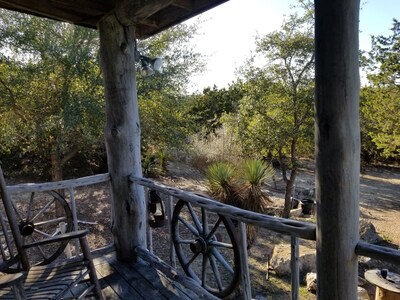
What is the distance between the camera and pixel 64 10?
244 centimetres

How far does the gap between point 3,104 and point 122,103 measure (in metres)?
3.55

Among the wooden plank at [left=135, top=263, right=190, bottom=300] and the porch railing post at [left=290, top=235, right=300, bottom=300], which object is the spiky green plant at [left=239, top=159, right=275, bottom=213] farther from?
the porch railing post at [left=290, top=235, right=300, bottom=300]

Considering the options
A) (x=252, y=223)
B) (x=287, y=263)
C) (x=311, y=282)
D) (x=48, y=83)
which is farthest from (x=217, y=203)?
(x=48, y=83)

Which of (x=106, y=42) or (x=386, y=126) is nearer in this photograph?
(x=106, y=42)

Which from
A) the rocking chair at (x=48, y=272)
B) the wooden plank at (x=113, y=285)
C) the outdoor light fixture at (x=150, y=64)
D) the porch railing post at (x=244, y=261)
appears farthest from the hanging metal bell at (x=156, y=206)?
the porch railing post at (x=244, y=261)

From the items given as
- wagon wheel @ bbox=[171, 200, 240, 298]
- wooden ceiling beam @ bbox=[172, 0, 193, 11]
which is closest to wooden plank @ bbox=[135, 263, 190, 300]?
wagon wheel @ bbox=[171, 200, 240, 298]

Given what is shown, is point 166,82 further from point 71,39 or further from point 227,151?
point 227,151

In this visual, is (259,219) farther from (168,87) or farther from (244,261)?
(168,87)

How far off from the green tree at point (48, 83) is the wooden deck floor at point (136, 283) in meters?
2.80

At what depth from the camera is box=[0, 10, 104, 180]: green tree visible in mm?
4660

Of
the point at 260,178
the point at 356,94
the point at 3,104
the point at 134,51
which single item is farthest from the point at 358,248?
the point at 3,104

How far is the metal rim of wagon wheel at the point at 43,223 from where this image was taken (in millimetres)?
2492

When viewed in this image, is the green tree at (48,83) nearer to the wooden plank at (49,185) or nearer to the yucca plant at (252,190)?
the wooden plank at (49,185)

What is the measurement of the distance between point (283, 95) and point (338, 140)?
5.40 metres
